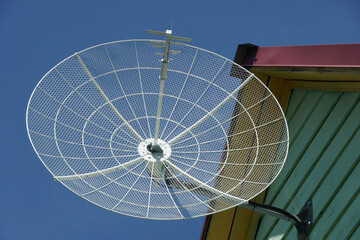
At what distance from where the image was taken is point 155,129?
693 cm

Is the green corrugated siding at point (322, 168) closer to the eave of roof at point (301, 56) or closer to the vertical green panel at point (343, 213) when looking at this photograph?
the vertical green panel at point (343, 213)

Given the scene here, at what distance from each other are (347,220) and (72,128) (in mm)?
3315

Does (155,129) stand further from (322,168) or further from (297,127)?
(297,127)

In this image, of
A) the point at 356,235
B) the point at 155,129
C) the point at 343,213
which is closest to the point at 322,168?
the point at 343,213

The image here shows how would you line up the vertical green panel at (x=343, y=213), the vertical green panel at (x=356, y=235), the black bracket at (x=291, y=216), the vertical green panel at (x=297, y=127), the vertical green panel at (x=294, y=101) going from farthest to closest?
the vertical green panel at (x=294, y=101) → the vertical green panel at (x=297, y=127) → the black bracket at (x=291, y=216) → the vertical green panel at (x=343, y=213) → the vertical green panel at (x=356, y=235)

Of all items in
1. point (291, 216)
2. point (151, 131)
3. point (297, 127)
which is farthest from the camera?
point (297, 127)

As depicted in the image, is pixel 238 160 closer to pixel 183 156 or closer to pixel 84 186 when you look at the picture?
pixel 183 156

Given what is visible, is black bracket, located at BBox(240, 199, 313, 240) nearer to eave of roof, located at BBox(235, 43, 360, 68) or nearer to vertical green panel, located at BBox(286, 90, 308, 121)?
eave of roof, located at BBox(235, 43, 360, 68)

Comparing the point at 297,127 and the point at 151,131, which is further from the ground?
the point at 297,127

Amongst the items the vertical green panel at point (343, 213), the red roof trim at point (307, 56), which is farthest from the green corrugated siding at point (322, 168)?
the red roof trim at point (307, 56)

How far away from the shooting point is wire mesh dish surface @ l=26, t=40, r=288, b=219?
6.54m

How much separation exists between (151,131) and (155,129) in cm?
77

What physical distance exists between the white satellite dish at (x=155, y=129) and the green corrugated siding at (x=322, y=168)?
677 mm

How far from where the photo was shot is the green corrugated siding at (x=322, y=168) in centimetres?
653
